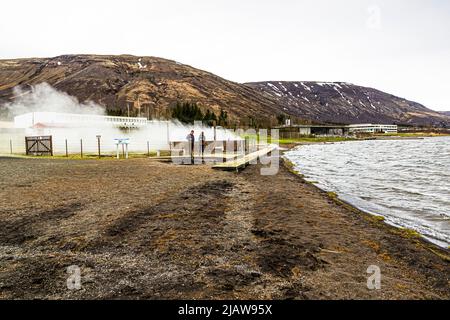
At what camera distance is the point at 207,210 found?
10164 mm

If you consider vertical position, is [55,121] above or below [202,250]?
above

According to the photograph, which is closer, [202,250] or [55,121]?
[202,250]

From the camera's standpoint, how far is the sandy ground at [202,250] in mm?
4887

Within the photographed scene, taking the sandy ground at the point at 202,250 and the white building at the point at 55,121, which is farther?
the white building at the point at 55,121

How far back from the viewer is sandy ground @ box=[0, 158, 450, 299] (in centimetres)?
489

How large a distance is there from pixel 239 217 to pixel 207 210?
120 centimetres

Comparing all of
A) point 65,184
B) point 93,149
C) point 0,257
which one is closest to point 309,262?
point 0,257

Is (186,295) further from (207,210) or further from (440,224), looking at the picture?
(440,224)

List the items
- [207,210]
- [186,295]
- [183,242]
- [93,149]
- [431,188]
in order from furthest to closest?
[93,149] → [431,188] → [207,210] → [183,242] → [186,295]

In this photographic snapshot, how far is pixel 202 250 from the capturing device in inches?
257

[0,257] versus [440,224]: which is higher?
[0,257]

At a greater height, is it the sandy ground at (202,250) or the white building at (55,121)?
the white building at (55,121)

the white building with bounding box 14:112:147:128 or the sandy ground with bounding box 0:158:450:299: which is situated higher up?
the white building with bounding box 14:112:147:128

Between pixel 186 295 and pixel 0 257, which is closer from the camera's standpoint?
pixel 186 295
